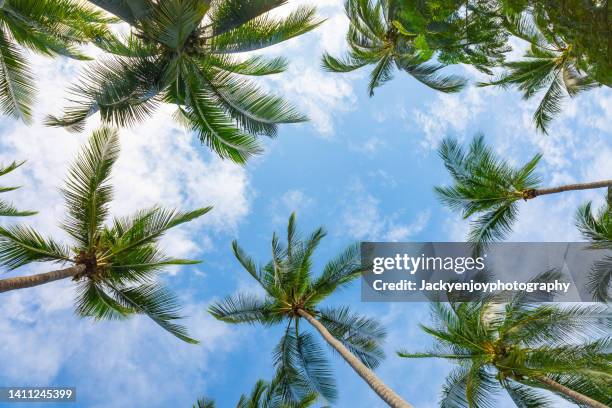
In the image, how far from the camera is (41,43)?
418 inches

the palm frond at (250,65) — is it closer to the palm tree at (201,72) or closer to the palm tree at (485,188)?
the palm tree at (201,72)

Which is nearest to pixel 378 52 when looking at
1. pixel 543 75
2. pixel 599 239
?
pixel 543 75

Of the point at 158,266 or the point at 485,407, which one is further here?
the point at 158,266

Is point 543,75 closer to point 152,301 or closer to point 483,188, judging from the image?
point 483,188

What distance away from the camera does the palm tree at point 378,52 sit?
46.9ft

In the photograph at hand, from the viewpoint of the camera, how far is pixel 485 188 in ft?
41.7

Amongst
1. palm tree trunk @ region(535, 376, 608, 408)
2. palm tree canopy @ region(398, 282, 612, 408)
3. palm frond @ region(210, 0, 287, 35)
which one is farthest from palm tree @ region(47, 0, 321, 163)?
palm tree trunk @ region(535, 376, 608, 408)

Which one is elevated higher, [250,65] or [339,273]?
[250,65]

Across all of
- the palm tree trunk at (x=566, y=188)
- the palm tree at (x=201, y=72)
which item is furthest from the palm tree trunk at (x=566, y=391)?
the palm tree at (x=201, y=72)

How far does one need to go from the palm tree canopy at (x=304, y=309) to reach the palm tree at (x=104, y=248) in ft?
10.8

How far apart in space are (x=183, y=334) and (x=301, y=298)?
13.5ft

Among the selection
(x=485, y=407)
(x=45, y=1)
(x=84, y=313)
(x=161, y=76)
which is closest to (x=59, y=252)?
(x=84, y=313)

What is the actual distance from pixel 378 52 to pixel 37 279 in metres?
10.9

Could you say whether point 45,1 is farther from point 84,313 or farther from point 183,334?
point 183,334
